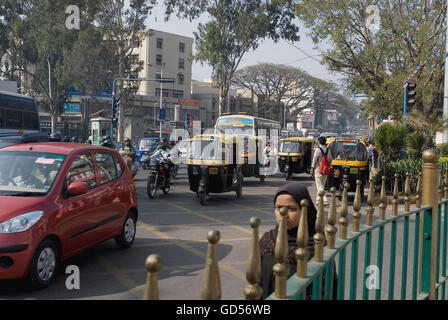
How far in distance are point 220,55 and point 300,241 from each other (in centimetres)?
3032

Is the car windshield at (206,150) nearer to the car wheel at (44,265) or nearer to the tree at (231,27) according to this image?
the car wheel at (44,265)

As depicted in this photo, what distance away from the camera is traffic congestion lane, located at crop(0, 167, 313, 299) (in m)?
4.87

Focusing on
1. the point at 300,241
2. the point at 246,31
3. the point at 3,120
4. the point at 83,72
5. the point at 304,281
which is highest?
the point at 246,31

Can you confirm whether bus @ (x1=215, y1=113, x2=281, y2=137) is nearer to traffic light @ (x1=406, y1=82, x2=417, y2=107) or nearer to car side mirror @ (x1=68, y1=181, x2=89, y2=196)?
traffic light @ (x1=406, y1=82, x2=417, y2=107)

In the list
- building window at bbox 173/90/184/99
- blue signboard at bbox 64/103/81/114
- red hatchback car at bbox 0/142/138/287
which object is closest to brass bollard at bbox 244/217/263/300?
red hatchback car at bbox 0/142/138/287

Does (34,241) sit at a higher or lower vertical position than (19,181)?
lower

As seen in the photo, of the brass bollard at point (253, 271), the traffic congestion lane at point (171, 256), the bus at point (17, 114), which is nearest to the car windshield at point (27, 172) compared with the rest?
the traffic congestion lane at point (171, 256)

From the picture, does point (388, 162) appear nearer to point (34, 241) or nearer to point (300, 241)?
point (34, 241)

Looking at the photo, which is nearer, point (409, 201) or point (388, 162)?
point (409, 201)

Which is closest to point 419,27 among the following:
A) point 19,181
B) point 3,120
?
point 3,120

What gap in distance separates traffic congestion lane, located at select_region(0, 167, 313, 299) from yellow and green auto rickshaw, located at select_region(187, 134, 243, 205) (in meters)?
0.42

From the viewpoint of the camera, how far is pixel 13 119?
53.5ft
